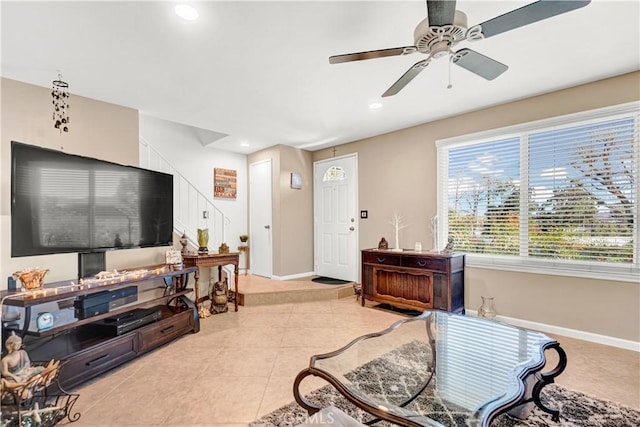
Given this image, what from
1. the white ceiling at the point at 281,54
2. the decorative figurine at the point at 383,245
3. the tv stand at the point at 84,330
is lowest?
the tv stand at the point at 84,330

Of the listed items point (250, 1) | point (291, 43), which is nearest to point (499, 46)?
point (291, 43)

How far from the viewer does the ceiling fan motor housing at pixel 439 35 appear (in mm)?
1626

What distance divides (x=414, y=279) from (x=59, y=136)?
14.0ft

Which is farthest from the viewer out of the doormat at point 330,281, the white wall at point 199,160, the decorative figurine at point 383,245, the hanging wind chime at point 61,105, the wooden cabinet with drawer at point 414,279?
the doormat at point 330,281

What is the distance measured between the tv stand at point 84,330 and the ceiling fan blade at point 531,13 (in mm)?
3255

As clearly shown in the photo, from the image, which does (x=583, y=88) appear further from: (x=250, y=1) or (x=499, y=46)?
(x=250, y=1)

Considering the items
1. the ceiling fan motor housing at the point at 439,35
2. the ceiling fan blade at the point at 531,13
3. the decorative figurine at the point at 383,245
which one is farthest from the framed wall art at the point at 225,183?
the ceiling fan blade at the point at 531,13

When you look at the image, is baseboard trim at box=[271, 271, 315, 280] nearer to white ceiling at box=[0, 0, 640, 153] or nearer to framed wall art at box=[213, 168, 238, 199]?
framed wall art at box=[213, 168, 238, 199]

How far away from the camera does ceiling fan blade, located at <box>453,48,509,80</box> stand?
75.0 inches

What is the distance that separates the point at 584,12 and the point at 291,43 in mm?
2008

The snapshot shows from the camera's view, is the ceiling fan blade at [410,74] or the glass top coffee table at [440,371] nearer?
the glass top coffee table at [440,371]

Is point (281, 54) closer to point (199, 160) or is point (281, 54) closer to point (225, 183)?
point (199, 160)

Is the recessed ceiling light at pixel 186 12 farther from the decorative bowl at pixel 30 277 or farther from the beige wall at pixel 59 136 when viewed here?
the decorative bowl at pixel 30 277

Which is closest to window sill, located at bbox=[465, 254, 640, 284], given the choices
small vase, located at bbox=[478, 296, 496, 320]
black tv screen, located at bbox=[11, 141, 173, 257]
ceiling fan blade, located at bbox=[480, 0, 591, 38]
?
small vase, located at bbox=[478, 296, 496, 320]
